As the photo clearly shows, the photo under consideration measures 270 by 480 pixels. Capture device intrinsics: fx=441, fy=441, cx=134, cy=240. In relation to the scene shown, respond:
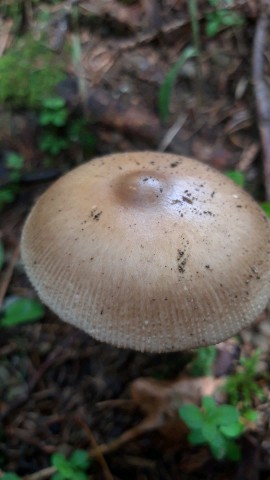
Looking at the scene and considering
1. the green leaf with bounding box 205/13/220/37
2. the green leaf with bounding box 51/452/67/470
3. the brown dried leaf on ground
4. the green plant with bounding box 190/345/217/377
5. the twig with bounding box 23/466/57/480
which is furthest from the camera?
the brown dried leaf on ground

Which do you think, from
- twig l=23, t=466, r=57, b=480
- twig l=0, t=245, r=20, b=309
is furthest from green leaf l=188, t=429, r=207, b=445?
twig l=0, t=245, r=20, b=309

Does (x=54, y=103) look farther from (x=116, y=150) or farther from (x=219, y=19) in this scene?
(x=219, y=19)

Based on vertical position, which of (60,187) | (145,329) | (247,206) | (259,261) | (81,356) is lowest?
(81,356)

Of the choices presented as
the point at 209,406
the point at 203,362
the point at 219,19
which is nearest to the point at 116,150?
the point at 219,19

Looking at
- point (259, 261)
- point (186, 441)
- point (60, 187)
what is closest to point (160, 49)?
point (60, 187)

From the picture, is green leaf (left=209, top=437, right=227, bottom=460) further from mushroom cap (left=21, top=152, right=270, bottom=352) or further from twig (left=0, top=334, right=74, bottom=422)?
twig (left=0, top=334, right=74, bottom=422)

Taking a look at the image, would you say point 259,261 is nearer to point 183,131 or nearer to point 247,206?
point 247,206
